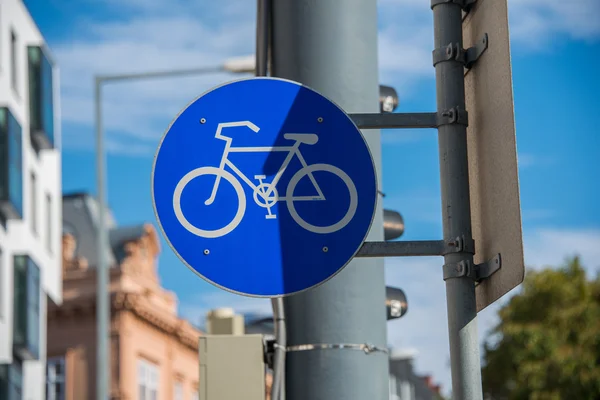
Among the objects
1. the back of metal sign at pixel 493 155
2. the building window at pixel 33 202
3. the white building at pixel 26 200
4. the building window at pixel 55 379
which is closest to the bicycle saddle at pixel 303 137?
the back of metal sign at pixel 493 155

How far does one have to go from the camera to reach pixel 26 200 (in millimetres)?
41938

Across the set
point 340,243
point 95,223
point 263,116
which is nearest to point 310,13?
point 263,116

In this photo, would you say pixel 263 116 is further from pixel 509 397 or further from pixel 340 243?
pixel 509 397

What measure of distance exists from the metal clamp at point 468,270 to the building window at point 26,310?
35.4 meters

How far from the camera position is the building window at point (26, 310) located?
3838 centimetres

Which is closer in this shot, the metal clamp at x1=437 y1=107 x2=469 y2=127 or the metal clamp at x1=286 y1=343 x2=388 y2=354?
the metal clamp at x1=437 y1=107 x2=469 y2=127

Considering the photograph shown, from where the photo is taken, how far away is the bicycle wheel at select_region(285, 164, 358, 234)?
4262 millimetres

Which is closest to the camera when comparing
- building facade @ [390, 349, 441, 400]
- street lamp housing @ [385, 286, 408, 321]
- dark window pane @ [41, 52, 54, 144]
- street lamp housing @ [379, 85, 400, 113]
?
street lamp housing @ [385, 286, 408, 321]

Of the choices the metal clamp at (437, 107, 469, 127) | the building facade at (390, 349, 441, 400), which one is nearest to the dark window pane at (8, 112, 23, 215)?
the building facade at (390, 349, 441, 400)

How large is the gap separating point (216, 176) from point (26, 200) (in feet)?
127

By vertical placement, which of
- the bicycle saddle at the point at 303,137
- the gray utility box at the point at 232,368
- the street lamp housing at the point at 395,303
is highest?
the bicycle saddle at the point at 303,137

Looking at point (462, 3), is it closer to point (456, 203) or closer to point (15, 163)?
point (456, 203)

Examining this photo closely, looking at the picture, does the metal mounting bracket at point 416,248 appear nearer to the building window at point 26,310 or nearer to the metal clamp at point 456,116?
the metal clamp at point 456,116

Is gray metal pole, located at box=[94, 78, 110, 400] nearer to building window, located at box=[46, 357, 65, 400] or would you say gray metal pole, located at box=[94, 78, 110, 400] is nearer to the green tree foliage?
building window, located at box=[46, 357, 65, 400]
